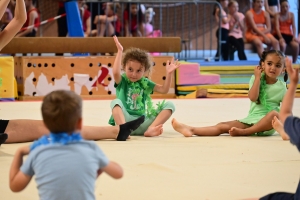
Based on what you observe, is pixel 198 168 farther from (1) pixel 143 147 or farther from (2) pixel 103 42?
(2) pixel 103 42

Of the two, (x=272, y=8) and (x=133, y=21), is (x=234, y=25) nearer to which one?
(x=272, y=8)

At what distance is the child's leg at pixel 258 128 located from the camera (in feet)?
14.0

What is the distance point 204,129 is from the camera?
441cm

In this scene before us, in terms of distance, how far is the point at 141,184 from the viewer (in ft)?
9.50

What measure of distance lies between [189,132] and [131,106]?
49cm

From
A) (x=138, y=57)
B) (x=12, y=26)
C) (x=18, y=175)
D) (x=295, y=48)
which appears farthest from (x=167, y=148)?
(x=295, y=48)

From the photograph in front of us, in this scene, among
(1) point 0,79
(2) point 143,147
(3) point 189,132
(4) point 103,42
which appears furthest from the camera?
(4) point 103,42

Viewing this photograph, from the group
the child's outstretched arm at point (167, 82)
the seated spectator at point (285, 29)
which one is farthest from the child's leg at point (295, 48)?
the child's outstretched arm at point (167, 82)

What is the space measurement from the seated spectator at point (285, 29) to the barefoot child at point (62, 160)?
30.4ft

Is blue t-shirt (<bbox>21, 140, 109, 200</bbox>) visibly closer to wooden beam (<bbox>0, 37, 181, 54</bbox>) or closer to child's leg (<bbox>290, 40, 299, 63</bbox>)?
wooden beam (<bbox>0, 37, 181, 54</bbox>)

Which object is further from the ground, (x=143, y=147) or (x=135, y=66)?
(x=135, y=66)

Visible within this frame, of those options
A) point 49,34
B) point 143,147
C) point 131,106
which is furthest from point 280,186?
point 49,34

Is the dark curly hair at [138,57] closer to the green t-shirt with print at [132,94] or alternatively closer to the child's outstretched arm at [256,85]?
the green t-shirt with print at [132,94]

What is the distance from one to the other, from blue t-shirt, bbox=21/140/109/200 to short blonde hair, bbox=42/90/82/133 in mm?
64
